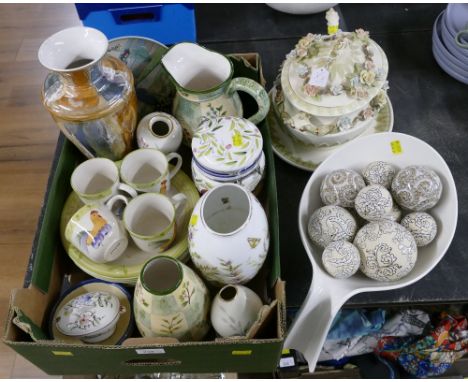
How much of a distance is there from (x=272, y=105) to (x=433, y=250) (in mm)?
379

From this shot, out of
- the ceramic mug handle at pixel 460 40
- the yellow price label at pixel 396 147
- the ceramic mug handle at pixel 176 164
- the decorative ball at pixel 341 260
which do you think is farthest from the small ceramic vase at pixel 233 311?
the ceramic mug handle at pixel 460 40

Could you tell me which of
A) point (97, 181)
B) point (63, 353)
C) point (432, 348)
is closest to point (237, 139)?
point (97, 181)

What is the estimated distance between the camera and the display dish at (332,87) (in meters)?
0.76

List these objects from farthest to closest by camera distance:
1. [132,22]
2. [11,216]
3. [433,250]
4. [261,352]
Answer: [11,216] → [132,22] → [433,250] → [261,352]

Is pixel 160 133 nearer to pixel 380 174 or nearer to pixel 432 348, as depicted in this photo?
pixel 380 174

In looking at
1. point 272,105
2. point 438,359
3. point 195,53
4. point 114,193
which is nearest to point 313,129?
point 272,105

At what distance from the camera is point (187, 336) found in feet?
1.99

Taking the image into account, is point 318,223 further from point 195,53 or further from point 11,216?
point 11,216

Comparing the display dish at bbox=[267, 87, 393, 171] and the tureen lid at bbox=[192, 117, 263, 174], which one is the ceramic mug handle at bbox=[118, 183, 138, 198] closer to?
the tureen lid at bbox=[192, 117, 263, 174]

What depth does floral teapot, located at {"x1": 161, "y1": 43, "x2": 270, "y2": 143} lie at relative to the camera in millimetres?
713

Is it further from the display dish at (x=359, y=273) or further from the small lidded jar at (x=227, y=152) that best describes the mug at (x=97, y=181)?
the display dish at (x=359, y=273)

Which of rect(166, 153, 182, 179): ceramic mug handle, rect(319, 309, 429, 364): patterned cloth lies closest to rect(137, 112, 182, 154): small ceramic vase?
rect(166, 153, 182, 179): ceramic mug handle

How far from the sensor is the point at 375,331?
95cm

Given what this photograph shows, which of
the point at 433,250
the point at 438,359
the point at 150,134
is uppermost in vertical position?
the point at 150,134
